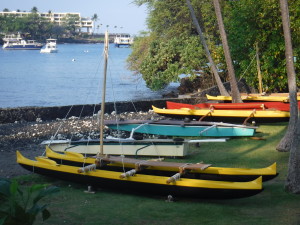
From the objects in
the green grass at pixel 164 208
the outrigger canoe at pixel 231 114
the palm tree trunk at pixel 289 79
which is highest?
the palm tree trunk at pixel 289 79

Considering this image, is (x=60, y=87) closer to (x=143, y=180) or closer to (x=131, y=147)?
(x=131, y=147)

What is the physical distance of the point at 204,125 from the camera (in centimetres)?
1675

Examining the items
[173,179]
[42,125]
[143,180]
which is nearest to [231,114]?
[42,125]

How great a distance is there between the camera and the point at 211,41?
30906mm

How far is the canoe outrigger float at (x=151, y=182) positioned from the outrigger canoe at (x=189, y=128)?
4938 millimetres

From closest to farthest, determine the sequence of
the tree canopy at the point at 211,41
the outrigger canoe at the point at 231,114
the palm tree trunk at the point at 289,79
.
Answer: the palm tree trunk at the point at 289,79 < the outrigger canoe at the point at 231,114 < the tree canopy at the point at 211,41

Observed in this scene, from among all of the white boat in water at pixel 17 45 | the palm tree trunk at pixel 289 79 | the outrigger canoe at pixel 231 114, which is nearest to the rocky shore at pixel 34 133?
the outrigger canoe at pixel 231 114

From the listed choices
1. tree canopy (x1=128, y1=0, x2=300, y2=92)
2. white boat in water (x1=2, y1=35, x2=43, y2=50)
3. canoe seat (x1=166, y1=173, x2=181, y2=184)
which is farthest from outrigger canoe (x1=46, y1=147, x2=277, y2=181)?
white boat in water (x1=2, y1=35, x2=43, y2=50)

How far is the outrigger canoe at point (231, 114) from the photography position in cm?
1811

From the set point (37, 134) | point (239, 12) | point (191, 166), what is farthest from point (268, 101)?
point (191, 166)

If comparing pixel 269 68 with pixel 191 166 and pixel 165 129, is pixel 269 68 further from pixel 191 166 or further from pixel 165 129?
pixel 191 166

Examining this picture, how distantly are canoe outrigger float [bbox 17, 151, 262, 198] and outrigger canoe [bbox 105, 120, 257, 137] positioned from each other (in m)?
4.94

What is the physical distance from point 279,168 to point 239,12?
1332 cm

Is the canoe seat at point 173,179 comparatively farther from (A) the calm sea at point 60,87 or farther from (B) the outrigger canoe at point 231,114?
(A) the calm sea at point 60,87
